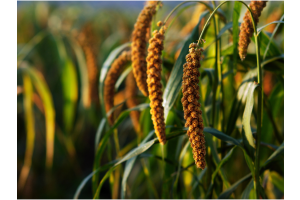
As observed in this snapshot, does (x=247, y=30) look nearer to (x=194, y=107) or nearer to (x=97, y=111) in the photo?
(x=194, y=107)

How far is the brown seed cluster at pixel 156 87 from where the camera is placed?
430mm

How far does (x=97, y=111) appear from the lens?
5.22 ft

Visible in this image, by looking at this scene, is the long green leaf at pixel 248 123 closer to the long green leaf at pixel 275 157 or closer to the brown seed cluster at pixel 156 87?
the long green leaf at pixel 275 157

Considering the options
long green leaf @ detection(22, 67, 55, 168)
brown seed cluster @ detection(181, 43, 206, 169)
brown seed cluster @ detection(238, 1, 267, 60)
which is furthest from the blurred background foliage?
brown seed cluster @ detection(181, 43, 206, 169)

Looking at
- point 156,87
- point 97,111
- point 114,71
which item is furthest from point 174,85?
point 97,111

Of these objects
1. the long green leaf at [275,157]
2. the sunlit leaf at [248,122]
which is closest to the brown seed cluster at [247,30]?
the sunlit leaf at [248,122]

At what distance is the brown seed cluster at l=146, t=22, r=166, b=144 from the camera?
43 cm

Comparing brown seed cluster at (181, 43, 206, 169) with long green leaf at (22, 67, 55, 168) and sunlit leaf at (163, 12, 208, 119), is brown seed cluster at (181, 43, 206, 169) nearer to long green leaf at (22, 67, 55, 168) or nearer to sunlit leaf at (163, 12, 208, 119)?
sunlit leaf at (163, 12, 208, 119)

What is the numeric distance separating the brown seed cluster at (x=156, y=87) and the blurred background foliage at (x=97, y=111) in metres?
0.23

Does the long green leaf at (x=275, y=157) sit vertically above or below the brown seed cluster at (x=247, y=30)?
below

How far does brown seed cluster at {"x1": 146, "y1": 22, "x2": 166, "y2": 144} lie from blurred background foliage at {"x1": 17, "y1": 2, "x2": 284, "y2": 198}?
23cm

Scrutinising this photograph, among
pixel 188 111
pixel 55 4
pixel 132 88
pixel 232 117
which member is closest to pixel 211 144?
pixel 232 117
